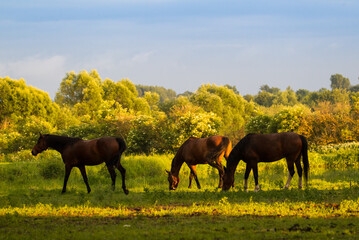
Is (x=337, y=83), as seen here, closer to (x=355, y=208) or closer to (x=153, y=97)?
(x=153, y=97)

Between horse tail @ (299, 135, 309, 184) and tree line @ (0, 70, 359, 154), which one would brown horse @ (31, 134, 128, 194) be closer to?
horse tail @ (299, 135, 309, 184)

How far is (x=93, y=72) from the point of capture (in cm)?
8994

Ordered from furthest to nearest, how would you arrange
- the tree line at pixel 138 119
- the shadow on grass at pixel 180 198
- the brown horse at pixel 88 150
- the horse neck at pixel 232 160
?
1. the tree line at pixel 138 119
2. the brown horse at pixel 88 150
3. the horse neck at pixel 232 160
4. the shadow on grass at pixel 180 198

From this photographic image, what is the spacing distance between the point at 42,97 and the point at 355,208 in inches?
2288

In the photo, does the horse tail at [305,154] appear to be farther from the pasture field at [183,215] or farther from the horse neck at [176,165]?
the horse neck at [176,165]

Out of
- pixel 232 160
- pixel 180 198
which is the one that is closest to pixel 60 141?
pixel 180 198

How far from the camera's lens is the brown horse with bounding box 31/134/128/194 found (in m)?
16.4

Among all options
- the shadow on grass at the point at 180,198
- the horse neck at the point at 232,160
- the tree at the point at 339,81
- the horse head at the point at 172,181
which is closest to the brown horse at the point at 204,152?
the horse head at the point at 172,181

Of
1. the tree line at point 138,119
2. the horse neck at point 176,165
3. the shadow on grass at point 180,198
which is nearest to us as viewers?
the shadow on grass at point 180,198

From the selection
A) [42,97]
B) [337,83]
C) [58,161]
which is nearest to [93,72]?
[42,97]

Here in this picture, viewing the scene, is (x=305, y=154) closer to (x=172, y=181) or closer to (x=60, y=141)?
(x=172, y=181)

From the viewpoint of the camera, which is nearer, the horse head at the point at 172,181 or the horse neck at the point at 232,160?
the horse neck at the point at 232,160

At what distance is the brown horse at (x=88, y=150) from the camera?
16.4 metres

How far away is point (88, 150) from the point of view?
16562 millimetres
